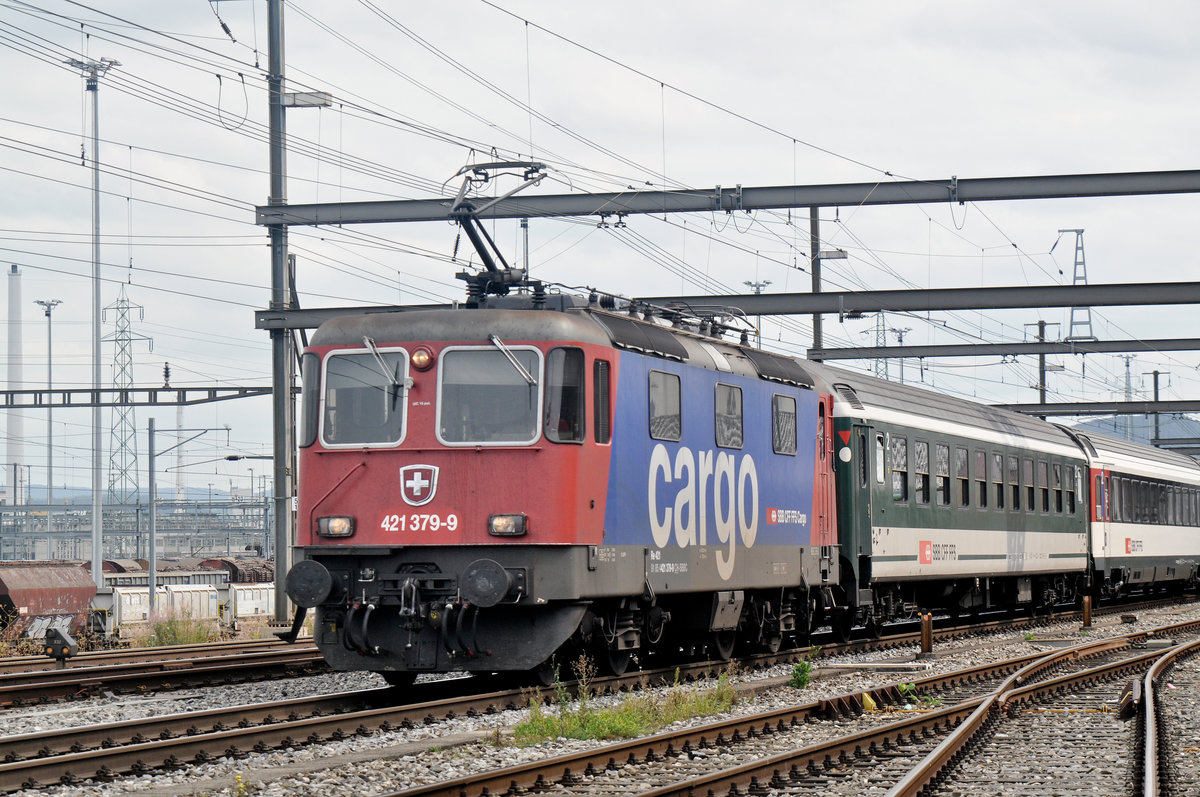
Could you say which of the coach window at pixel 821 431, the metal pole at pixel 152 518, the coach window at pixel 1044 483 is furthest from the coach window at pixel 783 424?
the metal pole at pixel 152 518

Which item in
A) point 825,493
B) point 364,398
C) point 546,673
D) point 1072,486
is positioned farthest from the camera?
point 1072,486

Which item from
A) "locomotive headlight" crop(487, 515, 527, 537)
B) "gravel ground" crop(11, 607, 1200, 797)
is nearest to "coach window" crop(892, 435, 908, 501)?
"gravel ground" crop(11, 607, 1200, 797)

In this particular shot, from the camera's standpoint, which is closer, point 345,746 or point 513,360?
point 345,746

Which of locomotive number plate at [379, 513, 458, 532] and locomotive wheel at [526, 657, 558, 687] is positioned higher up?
locomotive number plate at [379, 513, 458, 532]

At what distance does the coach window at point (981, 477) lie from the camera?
23750 mm

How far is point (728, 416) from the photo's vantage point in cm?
1577

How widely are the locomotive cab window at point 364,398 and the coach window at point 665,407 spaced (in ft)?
8.03

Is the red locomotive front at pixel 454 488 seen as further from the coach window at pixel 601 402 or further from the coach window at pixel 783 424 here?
the coach window at pixel 783 424

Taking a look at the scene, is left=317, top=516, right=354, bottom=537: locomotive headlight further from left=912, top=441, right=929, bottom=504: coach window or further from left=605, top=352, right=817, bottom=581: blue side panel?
left=912, top=441, right=929, bottom=504: coach window

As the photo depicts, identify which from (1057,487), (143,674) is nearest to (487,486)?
(143,674)

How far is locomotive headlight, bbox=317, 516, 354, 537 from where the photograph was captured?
43.0 feet

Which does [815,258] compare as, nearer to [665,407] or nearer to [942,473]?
[942,473]

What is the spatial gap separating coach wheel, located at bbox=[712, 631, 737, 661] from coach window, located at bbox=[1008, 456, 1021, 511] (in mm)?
9797

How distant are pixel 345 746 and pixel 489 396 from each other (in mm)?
3671
